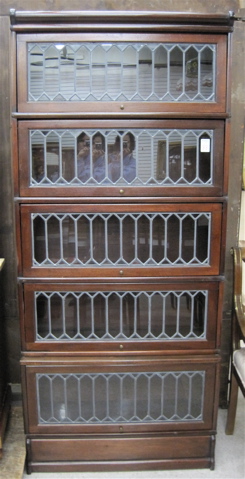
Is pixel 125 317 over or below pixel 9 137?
below

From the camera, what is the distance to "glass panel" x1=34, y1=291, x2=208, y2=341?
174cm

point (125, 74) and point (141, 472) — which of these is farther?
point (141, 472)

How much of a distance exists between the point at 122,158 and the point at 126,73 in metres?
0.32

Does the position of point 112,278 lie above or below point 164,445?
above

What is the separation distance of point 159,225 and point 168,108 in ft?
1.46

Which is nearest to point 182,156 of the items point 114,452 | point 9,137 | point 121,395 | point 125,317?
point 125,317

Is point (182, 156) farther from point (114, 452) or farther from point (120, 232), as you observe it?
point (114, 452)

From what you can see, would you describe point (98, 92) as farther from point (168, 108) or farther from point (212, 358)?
point (212, 358)

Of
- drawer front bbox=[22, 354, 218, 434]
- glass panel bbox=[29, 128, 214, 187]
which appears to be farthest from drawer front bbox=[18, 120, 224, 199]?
drawer front bbox=[22, 354, 218, 434]

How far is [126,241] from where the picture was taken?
67.2 inches

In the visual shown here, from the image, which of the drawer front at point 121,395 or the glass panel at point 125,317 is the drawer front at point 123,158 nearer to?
the glass panel at point 125,317

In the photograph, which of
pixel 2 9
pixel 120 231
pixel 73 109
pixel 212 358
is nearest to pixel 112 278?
pixel 120 231

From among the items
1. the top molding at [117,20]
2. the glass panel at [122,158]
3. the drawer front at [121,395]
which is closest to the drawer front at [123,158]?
the glass panel at [122,158]

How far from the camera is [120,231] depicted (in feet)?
5.54
